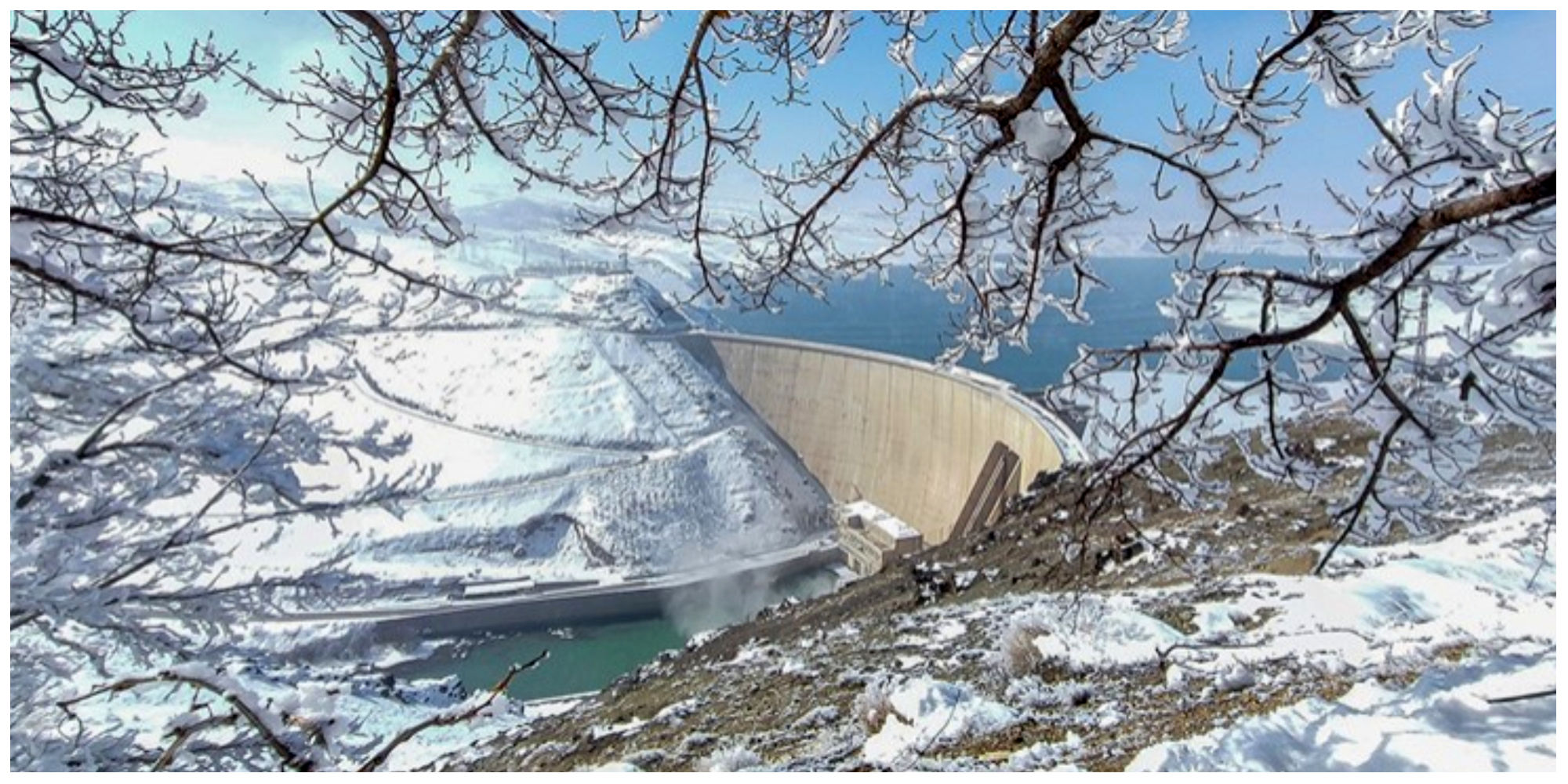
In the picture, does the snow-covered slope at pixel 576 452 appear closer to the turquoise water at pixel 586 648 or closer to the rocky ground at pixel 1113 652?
the turquoise water at pixel 586 648

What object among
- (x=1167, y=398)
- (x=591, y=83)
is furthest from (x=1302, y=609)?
(x=591, y=83)

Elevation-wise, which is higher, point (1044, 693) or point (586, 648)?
point (1044, 693)

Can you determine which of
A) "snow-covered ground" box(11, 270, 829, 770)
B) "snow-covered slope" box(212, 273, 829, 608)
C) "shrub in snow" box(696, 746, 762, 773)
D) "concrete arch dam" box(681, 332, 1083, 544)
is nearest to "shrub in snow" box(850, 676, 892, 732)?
"shrub in snow" box(696, 746, 762, 773)

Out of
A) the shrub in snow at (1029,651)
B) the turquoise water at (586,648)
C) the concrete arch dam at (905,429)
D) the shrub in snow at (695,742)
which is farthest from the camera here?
the concrete arch dam at (905,429)

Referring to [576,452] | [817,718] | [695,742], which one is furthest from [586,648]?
[817,718]

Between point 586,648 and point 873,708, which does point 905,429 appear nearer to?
point 586,648

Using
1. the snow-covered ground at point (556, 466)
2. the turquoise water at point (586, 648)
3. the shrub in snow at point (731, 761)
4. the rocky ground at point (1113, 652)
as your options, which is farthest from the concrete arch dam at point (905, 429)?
the shrub in snow at point (731, 761)

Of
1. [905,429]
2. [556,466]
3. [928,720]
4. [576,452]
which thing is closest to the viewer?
[928,720]
